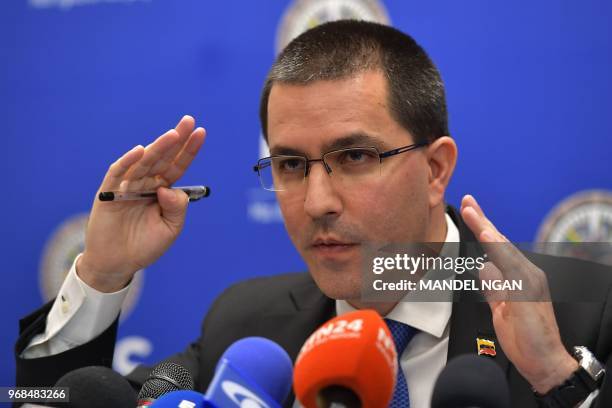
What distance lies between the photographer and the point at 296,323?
7.38 ft

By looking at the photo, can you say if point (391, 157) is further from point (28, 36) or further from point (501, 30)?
point (28, 36)

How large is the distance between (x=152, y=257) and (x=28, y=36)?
1.56 meters

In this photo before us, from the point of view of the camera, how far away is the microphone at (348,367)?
1.02 m

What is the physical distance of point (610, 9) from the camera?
8.56 ft

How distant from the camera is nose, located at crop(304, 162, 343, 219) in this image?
72.3 inches

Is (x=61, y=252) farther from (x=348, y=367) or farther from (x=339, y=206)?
(x=348, y=367)

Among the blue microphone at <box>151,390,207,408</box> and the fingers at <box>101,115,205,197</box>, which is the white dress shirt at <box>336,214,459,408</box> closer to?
the fingers at <box>101,115,205,197</box>

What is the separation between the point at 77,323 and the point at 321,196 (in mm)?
772

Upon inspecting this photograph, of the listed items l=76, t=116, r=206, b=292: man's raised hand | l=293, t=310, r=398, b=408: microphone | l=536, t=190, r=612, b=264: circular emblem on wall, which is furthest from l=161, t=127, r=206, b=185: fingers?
l=536, t=190, r=612, b=264: circular emblem on wall

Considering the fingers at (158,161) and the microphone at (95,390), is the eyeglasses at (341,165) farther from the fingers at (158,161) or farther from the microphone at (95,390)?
the microphone at (95,390)

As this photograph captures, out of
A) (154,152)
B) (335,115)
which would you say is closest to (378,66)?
(335,115)

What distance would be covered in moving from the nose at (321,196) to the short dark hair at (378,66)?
0.86 feet

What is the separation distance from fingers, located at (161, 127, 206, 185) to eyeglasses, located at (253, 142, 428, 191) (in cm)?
26


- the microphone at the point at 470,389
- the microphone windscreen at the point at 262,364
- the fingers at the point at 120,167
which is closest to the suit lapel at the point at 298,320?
the fingers at the point at 120,167
